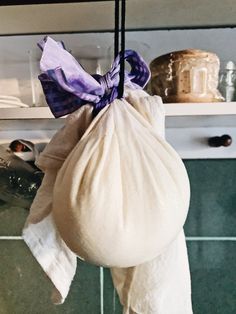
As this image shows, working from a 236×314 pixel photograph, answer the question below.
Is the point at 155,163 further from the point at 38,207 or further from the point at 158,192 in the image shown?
the point at 38,207

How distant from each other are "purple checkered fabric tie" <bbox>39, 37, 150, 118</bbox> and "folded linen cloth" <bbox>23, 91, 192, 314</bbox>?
2cm

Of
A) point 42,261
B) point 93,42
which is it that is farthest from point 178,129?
point 42,261

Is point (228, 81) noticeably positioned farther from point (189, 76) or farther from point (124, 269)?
point (124, 269)

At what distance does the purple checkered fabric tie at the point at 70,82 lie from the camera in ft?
1.44

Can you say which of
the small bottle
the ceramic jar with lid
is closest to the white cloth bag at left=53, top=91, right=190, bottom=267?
the ceramic jar with lid

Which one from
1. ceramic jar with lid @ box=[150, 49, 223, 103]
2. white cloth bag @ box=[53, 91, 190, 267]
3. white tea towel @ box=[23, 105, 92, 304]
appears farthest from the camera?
ceramic jar with lid @ box=[150, 49, 223, 103]

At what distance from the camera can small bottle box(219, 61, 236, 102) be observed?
863mm

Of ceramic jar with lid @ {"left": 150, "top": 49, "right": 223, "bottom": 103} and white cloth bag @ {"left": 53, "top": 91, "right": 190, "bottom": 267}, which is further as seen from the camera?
ceramic jar with lid @ {"left": 150, "top": 49, "right": 223, "bottom": 103}

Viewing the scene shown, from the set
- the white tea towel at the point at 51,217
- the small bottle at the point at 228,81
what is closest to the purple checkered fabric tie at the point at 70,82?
the white tea towel at the point at 51,217

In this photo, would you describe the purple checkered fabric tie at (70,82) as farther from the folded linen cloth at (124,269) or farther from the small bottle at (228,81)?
the small bottle at (228,81)

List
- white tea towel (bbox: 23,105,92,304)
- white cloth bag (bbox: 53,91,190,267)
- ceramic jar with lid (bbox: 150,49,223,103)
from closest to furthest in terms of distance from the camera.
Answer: white cloth bag (bbox: 53,91,190,267), white tea towel (bbox: 23,105,92,304), ceramic jar with lid (bbox: 150,49,223,103)

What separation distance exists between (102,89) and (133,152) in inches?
3.7

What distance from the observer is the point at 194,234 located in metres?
0.96

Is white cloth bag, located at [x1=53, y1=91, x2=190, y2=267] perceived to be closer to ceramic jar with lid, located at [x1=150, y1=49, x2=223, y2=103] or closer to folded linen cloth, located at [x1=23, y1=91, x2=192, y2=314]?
folded linen cloth, located at [x1=23, y1=91, x2=192, y2=314]
